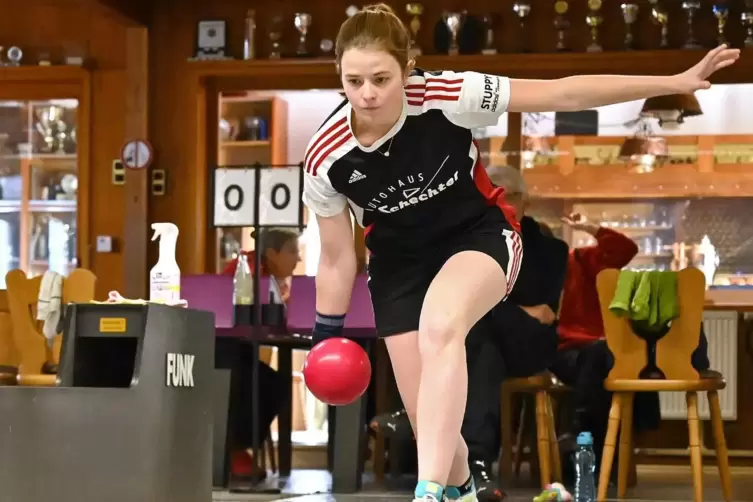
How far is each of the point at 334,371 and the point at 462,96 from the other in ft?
2.52

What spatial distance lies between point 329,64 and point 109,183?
149 centimetres

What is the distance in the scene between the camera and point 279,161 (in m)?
7.38

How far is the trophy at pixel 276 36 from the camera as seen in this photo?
684 cm

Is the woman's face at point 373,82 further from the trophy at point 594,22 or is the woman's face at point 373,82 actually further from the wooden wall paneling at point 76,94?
the wooden wall paneling at point 76,94

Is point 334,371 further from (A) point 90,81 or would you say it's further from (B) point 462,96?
(A) point 90,81

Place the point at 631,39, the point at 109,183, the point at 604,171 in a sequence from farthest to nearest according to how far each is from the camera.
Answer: the point at 604,171 < the point at 109,183 < the point at 631,39

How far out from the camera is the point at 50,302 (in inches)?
203

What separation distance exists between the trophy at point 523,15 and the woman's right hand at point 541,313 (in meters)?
2.48

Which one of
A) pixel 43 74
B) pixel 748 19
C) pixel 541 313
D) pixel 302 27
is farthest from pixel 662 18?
pixel 43 74

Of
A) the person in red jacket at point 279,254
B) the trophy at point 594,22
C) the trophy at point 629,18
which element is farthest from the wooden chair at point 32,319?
the trophy at point 629,18

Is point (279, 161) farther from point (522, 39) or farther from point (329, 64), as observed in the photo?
point (522, 39)

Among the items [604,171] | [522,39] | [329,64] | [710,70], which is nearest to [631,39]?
[522,39]

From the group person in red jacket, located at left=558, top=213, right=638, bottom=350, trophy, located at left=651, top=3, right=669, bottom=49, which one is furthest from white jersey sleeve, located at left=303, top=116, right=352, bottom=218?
trophy, located at left=651, top=3, right=669, bottom=49

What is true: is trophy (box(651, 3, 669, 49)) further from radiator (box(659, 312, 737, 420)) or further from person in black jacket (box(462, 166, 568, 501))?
person in black jacket (box(462, 166, 568, 501))
